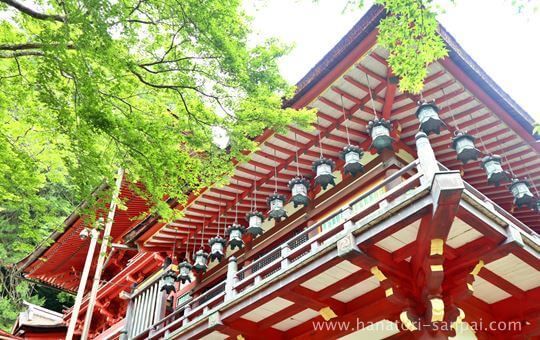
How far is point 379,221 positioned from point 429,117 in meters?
2.16

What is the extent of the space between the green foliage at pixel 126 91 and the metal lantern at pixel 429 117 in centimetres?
215

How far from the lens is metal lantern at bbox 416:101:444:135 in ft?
22.2

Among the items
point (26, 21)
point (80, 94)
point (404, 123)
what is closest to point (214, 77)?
point (80, 94)

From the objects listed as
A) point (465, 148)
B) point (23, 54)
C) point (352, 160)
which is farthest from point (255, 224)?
point (23, 54)

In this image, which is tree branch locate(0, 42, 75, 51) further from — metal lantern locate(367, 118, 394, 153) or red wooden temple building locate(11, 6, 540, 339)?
metal lantern locate(367, 118, 394, 153)

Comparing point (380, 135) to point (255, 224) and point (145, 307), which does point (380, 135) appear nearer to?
point (255, 224)

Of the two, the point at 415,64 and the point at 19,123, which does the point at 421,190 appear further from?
the point at 19,123

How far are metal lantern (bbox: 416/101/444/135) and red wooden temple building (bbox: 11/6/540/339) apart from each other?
0.02 metres

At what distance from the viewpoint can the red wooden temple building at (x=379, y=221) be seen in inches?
233

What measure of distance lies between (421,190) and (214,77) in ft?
13.0

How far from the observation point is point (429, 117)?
6781mm

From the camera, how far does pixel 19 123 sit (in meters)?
7.29

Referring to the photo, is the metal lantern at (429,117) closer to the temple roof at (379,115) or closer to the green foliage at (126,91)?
the temple roof at (379,115)

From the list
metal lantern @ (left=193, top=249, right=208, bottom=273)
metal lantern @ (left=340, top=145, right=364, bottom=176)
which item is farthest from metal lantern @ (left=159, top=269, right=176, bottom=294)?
metal lantern @ (left=340, top=145, right=364, bottom=176)
